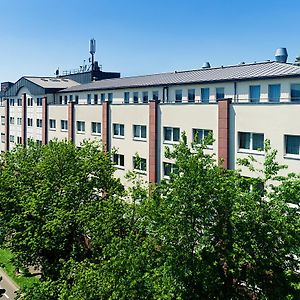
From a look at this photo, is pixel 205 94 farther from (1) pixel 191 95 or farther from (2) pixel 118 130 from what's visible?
(2) pixel 118 130

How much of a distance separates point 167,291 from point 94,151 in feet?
55.1

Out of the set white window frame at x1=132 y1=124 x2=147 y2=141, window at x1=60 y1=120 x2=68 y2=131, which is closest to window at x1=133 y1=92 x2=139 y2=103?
white window frame at x1=132 y1=124 x2=147 y2=141

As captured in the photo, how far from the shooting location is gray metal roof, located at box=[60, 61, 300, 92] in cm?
3659

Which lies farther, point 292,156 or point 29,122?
point 29,122

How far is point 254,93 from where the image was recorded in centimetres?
3747

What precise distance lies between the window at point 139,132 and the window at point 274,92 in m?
11.5

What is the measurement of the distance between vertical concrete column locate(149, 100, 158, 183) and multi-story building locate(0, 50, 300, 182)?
0.09 metres

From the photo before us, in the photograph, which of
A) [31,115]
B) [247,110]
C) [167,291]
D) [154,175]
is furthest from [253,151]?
[31,115]

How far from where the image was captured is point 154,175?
130ft

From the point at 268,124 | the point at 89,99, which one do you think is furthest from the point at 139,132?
the point at 89,99

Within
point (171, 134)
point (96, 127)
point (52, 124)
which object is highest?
point (52, 124)

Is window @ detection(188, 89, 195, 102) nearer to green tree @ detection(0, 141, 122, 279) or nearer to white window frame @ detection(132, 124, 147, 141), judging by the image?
white window frame @ detection(132, 124, 147, 141)

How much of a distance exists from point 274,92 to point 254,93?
210 centimetres

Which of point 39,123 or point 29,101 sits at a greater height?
point 29,101
